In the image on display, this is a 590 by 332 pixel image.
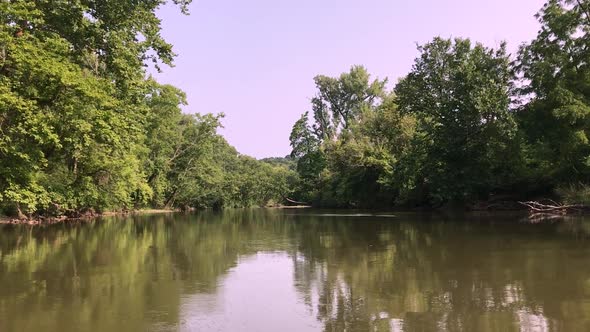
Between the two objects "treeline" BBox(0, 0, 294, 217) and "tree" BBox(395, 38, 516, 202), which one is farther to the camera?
"tree" BBox(395, 38, 516, 202)

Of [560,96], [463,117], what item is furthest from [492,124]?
[560,96]

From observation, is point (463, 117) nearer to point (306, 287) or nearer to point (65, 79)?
point (65, 79)

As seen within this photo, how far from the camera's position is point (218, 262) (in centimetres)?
1216

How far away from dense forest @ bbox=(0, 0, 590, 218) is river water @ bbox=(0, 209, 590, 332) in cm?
725

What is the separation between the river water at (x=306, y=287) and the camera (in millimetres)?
6164

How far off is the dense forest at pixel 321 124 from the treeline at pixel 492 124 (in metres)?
0.10

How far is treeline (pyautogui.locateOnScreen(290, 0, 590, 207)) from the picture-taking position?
3130 cm

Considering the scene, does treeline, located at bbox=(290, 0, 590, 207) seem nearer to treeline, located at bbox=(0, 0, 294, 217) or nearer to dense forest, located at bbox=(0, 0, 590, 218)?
dense forest, located at bbox=(0, 0, 590, 218)

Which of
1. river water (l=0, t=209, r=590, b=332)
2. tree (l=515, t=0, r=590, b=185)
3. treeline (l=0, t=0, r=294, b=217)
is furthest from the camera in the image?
tree (l=515, t=0, r=590, b=185)

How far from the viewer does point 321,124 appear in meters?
78.7

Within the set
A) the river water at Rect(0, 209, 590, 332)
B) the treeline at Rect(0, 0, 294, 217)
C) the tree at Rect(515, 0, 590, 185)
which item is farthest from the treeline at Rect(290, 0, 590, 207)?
the treeline at Rect(0, 0, 294, 217)

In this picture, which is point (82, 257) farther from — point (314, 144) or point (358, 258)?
point (314, 144)

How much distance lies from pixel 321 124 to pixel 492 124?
4415 centimetres

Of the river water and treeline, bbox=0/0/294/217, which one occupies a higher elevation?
treeline, bbox=0/0/294/217
